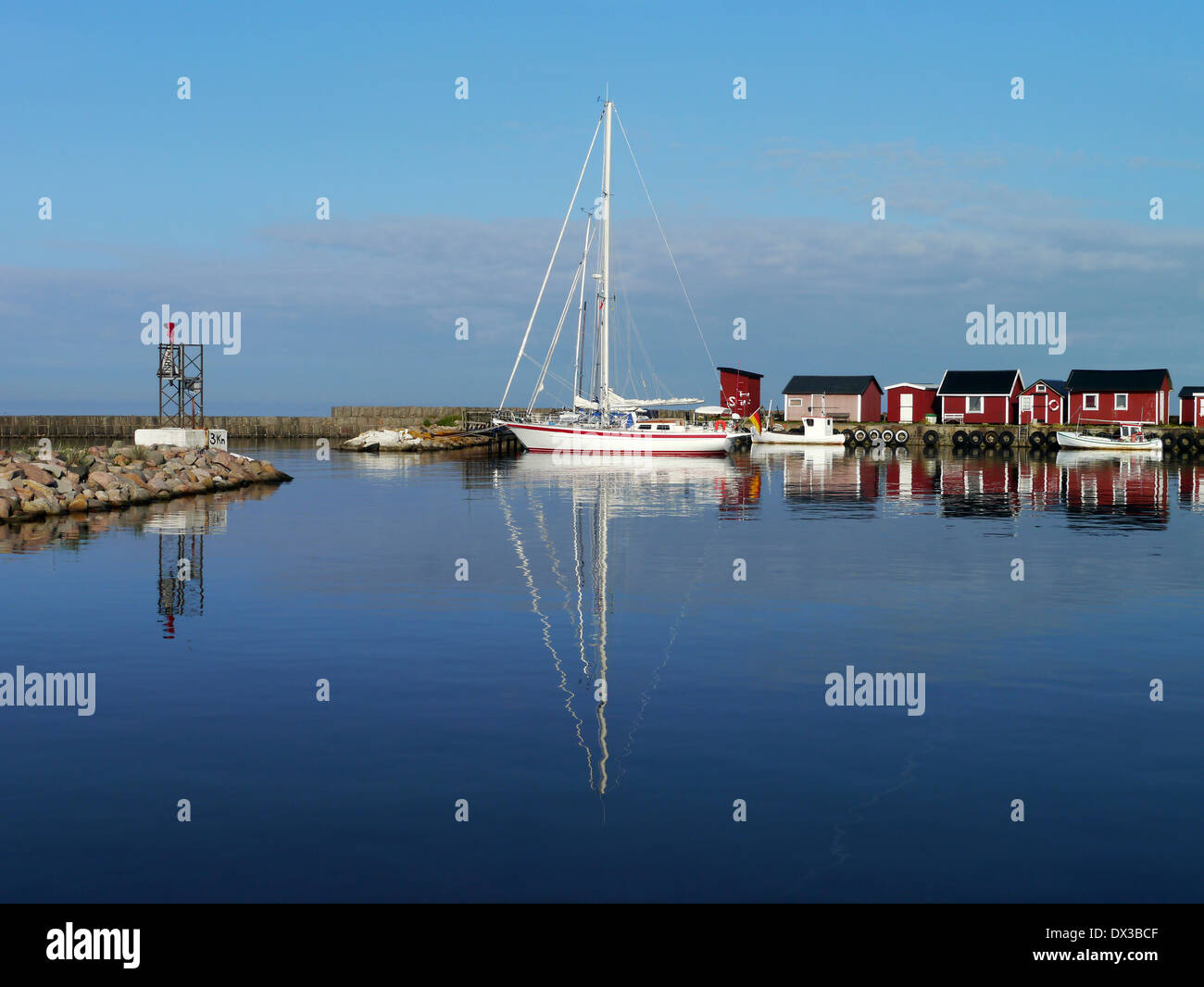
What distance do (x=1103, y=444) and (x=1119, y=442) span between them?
1.14 meters

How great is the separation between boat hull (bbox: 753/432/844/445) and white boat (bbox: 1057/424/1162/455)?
18.6m

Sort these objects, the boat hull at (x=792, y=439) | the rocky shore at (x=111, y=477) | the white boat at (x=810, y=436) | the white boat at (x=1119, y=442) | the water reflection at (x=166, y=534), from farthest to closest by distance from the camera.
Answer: the white boat at (x=810, y=436)
the boat hull at (x=792, y=439)
the white boat at (x=1119, y=442)
the rocky shore at (x=111, y=477)
the water reflection at (x=166, y=534)

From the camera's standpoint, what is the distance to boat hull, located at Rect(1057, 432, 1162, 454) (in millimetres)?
88312

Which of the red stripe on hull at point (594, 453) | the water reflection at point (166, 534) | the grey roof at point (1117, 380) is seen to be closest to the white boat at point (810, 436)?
the grey roof at point (1117, 380)

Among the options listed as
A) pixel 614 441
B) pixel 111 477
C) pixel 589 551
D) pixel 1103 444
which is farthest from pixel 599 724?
pixel 1103 444

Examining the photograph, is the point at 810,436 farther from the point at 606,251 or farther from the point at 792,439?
the point at 606,251

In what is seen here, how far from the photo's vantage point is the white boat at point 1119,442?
88750mm

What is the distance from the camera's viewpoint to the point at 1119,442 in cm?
8938

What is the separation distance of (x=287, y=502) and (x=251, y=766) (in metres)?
30.5

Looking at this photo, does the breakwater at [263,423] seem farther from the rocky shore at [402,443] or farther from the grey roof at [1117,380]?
the grey roof at [1117,380]

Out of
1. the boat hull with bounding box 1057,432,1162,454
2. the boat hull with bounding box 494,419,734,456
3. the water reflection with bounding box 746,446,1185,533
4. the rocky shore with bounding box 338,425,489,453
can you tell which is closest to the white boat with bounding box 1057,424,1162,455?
the boat hull with bounding box 1057,432,1162,454

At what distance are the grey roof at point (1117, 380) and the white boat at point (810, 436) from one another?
2084 centimetres

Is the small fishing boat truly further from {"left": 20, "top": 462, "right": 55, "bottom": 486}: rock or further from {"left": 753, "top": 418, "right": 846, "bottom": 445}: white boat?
{"left": 20, "top": 462, "right": 55, "bottom": 486}: rock
